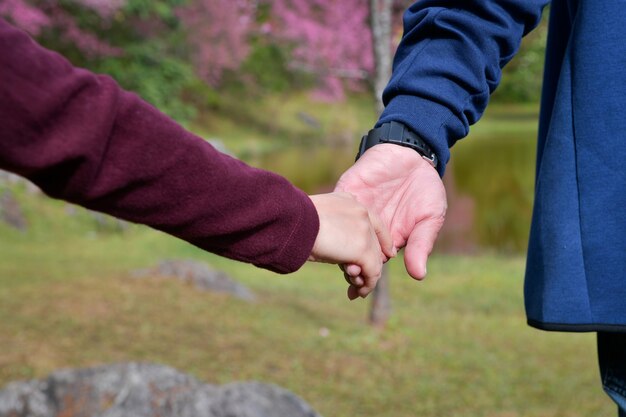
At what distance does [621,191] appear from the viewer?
136 centimetres

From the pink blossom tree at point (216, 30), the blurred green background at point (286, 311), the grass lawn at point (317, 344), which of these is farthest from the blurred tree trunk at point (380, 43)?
the pink blossom tree at point (216, 30)

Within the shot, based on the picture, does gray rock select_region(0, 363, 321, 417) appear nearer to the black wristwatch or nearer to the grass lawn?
the grass lawn

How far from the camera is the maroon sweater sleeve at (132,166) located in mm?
1067

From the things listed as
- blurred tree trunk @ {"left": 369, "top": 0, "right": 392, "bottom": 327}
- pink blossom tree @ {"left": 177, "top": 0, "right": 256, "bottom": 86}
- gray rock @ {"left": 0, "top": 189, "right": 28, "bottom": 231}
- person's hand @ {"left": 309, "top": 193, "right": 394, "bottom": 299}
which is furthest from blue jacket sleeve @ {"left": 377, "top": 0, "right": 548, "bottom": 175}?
pink blossom tree @ {"left": 177, "top": 0, "right": 256, "bottom": 86}

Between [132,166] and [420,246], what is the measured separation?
2.24ft

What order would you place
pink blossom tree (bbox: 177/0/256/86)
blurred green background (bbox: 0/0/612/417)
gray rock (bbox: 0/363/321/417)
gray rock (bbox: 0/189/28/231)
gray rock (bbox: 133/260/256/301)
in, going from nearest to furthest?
1. gray rock (bbox: 0/363/321/417)
2. blurred green background (bbox: 0/0/612/417)
3. gray rock (bbox: 133/260/256/301)
4. gray rock (bbox: 0/189/28/231)
5. pink blossom tree (bbox: 177/0/256/86)

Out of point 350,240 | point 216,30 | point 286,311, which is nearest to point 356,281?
point 350,240

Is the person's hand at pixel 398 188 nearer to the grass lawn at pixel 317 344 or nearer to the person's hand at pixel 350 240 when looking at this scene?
the person's hand at pixel 350 240

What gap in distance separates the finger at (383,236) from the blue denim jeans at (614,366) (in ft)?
1.50

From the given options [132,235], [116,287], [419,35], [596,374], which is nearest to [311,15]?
[132,235]

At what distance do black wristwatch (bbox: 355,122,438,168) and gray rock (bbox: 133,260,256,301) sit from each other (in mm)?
4874

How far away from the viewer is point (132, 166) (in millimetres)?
1145

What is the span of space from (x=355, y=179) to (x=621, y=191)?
620mm

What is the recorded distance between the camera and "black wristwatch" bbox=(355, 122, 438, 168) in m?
1.78
